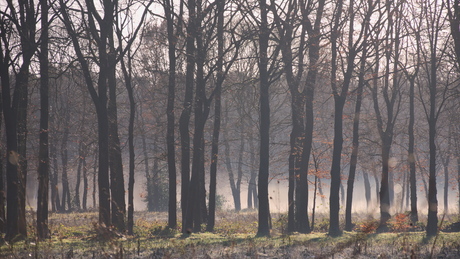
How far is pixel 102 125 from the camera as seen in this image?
14.9 metres

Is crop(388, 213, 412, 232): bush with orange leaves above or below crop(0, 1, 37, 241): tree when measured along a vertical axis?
below

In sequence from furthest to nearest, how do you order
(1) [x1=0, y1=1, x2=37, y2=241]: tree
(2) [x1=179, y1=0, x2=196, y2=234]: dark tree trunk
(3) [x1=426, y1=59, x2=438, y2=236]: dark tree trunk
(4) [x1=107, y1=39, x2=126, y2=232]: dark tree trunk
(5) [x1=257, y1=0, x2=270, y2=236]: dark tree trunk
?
(2) [x1=179, y1=0, x2=196, y2=234]: dark tree trunk → (4) [x1=107, y1=39, x2=126, y2=232]: dark tree trunk → (5) [x1=257, y1=0, x2=270, y2=236]: dark tree trunk → (3) [x1=426, y1=59, x2=438, y2=236]: dark tree trunk → (1) [x1=0, y1=1, x2=37, y2=241]: tree

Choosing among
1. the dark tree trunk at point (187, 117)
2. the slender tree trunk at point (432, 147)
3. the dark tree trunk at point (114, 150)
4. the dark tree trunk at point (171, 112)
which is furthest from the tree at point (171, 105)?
the slender tree trunk at point (432, 147)

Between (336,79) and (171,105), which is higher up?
(336,79)

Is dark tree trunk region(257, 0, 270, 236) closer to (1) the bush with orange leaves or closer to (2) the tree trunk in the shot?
(2) the tree trunk

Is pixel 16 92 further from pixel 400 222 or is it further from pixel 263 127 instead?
pixel 400 222

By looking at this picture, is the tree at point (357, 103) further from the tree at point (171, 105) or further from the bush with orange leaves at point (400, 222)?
the tree at point (171, 105)

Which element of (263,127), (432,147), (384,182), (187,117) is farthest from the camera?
(384,182)

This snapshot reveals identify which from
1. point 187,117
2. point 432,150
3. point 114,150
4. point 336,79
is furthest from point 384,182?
point 114,150

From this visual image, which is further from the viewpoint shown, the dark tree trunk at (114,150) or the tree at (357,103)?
the dark tree trunk at (114,150)

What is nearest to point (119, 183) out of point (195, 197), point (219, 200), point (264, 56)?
point (195, 197)

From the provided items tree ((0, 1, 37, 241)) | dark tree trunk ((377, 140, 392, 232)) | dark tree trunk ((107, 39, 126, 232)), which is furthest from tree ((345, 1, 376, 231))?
tree ((0, 1, 37, 241))

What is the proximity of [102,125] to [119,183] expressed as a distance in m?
3.66

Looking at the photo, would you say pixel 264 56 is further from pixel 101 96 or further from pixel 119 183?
pixel 119 183
